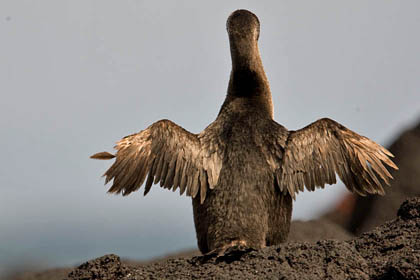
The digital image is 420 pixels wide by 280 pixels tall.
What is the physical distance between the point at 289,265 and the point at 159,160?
105 inches

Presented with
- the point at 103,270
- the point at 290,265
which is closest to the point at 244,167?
the point at 290,265

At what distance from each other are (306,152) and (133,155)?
8.48ft

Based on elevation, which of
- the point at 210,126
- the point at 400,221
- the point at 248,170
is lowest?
the point at 400,221

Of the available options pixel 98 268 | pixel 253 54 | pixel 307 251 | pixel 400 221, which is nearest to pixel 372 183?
pixel 400 221

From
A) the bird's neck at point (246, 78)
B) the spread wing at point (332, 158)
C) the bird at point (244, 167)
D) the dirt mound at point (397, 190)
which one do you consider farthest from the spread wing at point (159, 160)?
the dirt mound at point (397, 190)

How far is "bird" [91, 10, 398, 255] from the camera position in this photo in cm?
1003

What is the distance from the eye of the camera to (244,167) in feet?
33.3

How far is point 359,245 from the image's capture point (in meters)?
10.2

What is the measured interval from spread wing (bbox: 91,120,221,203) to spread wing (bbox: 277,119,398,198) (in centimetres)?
126

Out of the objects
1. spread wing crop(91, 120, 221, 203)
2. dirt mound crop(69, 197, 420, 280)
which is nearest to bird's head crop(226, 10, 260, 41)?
spread wing crop(91, 120, 221, 203)

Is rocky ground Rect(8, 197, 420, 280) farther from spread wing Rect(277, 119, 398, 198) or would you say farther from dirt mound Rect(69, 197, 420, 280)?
spread wing Rect(277, 119, 398, 198)

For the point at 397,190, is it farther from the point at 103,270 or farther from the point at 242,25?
the point at 103,270

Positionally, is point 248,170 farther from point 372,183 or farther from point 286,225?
point 372,183

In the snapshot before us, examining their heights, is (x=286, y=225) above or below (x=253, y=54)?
below
